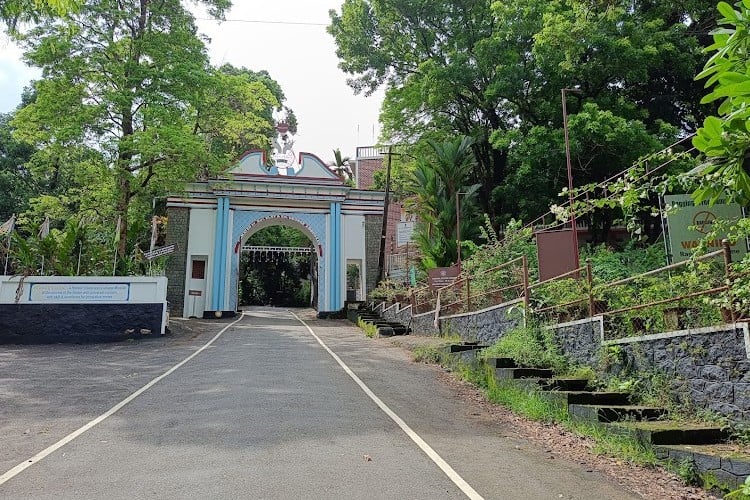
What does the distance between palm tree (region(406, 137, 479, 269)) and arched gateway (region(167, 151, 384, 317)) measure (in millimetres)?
6199

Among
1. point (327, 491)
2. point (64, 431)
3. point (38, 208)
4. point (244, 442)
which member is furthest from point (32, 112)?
point (327, 491)

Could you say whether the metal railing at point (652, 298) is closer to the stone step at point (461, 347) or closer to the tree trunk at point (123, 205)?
the stone step at point (461, 347)

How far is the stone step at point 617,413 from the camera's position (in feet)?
21.4

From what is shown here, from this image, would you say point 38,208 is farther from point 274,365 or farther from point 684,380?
point 684,380

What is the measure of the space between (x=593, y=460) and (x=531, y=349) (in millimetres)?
3527

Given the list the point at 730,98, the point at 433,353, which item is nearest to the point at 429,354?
the point at 433,353

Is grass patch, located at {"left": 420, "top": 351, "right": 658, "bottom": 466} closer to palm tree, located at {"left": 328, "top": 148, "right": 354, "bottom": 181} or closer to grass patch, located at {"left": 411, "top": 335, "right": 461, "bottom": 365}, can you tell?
grass patch, located at {"left": 411, "top": 335, "right": 461, "bottom": 365}

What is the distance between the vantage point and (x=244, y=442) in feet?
19.3

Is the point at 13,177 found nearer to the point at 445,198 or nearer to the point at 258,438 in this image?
the point at 445,198

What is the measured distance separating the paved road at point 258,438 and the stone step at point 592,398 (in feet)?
3.09

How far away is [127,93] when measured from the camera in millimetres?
19141

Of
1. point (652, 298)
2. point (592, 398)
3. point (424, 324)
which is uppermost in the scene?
point (652, 298)

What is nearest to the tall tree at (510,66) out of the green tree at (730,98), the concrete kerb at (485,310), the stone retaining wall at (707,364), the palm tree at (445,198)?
the palm tree at (445,198)

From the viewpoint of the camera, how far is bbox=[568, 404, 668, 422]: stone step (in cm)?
651
